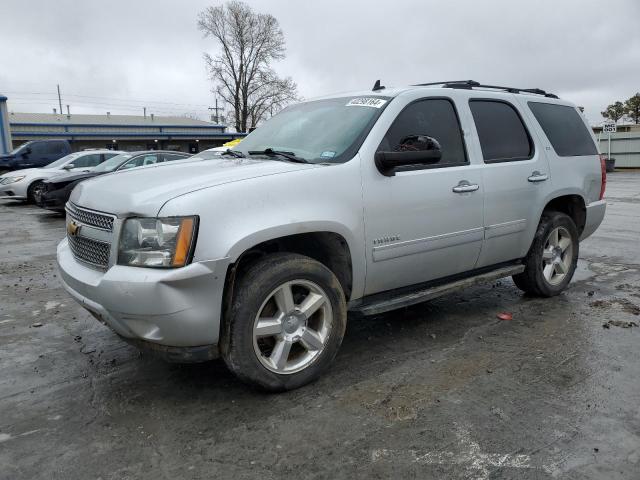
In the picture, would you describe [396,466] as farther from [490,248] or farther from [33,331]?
[33,331]

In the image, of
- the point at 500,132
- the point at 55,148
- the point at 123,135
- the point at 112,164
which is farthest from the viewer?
the point at 123,135

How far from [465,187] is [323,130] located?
1.18m

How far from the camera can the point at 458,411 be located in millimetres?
3094

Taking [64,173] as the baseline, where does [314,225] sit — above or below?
above

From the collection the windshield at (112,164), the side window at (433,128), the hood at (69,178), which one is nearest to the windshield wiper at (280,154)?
the side window at (433,128)

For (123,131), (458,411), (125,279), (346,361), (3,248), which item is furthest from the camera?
(123,131)

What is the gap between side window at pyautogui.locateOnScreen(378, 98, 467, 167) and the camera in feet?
12.7

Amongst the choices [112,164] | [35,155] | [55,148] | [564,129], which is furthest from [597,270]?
[35,155]

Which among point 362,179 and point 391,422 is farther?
point 362,179

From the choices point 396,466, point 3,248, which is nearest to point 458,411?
point 396,466

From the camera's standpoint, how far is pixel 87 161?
15164 millimetres

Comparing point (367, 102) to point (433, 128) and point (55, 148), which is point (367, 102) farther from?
point (55, 148)

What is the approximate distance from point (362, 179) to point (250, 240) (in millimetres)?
953

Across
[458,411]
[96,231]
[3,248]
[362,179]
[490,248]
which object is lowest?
[3,248]
